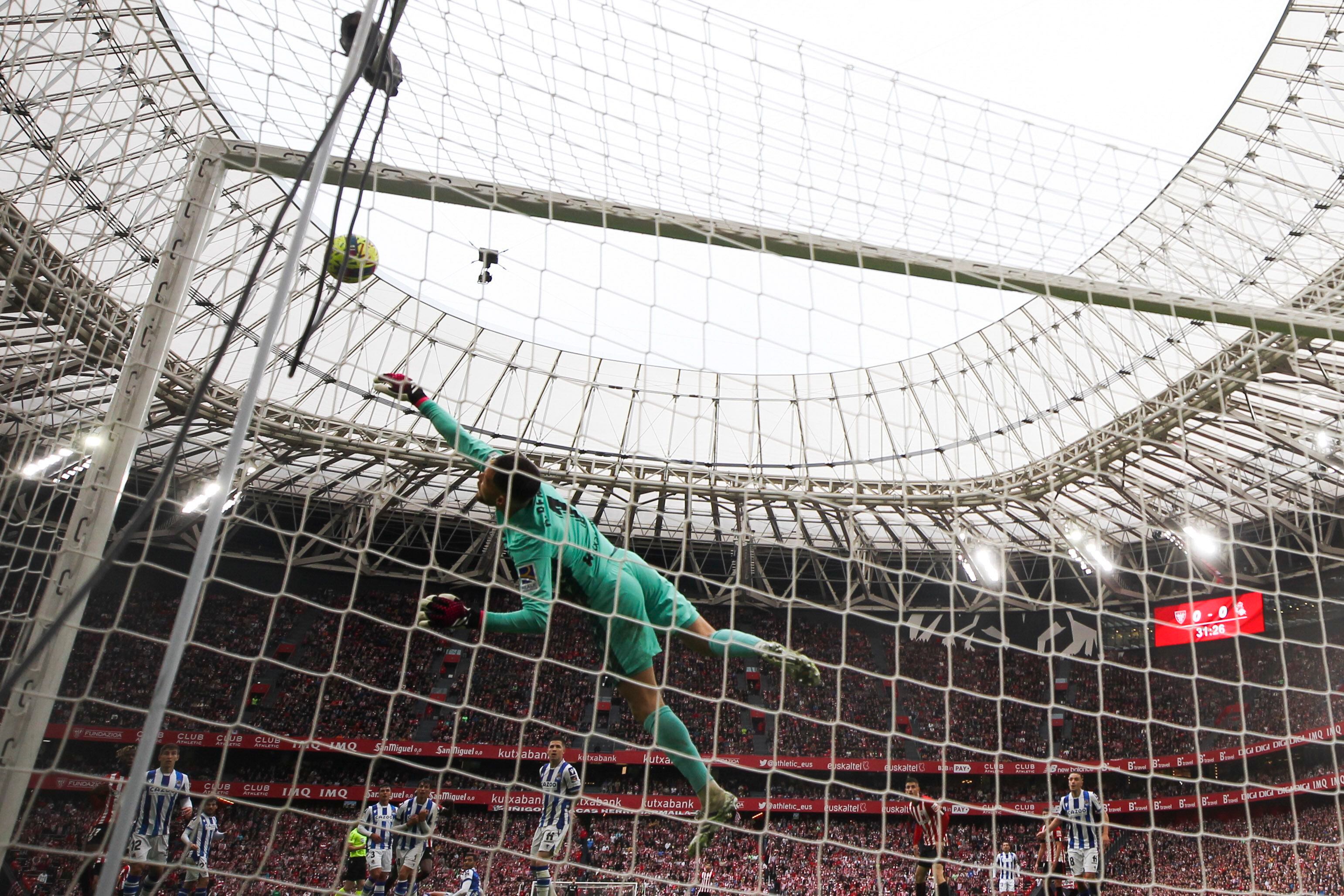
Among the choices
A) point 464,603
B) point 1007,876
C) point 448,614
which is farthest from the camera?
point 1007,876

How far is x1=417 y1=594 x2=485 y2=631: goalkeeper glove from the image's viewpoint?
3350mm


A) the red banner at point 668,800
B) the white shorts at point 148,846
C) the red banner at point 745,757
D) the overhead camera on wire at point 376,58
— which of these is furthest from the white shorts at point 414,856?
the red banner at point 668,800

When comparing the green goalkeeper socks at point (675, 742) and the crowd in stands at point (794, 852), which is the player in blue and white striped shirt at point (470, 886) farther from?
the crowd in stands at point (794, 852)

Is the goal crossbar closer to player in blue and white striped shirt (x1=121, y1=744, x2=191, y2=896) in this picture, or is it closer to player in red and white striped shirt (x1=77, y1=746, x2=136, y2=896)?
player in red and white striped shirt (x1=77, y1=746, x2=136, y2=896)

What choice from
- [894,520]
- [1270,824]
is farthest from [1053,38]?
[1270,824]

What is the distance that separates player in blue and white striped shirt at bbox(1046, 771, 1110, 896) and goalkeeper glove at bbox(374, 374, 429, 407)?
19.3ft

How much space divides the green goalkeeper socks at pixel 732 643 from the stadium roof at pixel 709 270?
108cm

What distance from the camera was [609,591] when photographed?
409cm

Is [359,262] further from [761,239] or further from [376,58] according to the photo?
[761,239]

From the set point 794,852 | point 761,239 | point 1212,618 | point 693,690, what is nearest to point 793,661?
point 761,239

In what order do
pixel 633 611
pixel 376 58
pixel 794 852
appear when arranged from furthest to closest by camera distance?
pixel 794 852, pixel 633 611, pixel 376 58

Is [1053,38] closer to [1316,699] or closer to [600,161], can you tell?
[600,161]

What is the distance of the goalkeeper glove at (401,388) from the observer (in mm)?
3816

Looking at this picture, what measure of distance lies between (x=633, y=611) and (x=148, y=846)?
5.12 m
